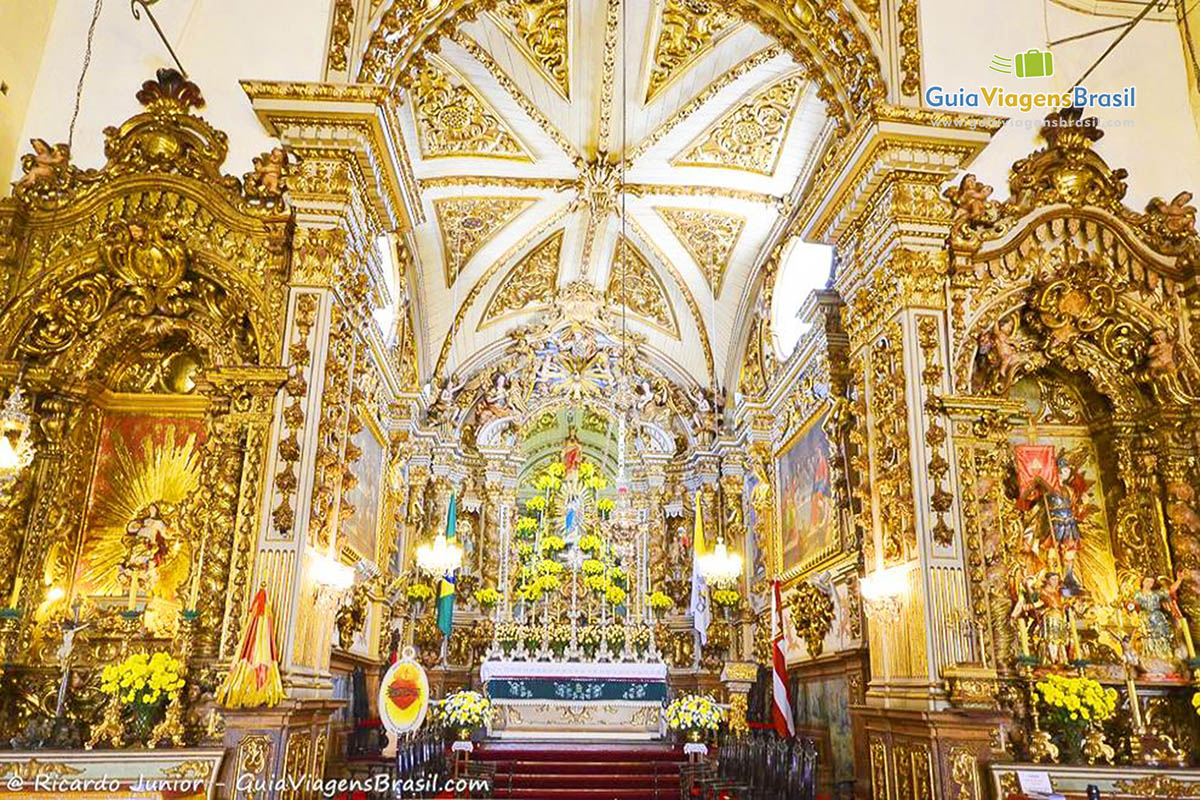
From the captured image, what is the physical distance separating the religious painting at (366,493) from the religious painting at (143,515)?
6.57ft

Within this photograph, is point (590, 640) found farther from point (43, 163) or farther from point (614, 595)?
point (43, 163)

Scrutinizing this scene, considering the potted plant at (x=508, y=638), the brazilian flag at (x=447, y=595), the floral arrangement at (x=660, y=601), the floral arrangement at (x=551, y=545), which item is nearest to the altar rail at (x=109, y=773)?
the brazilian flag at (x=447, y=595)

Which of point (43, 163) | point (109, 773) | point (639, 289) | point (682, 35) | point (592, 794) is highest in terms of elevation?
point (682, 35)

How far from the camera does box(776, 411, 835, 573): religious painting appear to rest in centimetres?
1104

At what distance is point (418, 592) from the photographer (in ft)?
46.2

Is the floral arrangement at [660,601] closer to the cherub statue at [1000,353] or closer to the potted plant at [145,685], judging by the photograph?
the cherub statue at [1000,353]

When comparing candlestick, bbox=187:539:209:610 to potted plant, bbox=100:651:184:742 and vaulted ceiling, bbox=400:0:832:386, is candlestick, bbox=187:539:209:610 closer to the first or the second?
potted plant, bbox=100:651:184:742

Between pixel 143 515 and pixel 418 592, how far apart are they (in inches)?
243

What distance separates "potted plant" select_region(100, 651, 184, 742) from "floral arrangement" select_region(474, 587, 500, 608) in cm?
851

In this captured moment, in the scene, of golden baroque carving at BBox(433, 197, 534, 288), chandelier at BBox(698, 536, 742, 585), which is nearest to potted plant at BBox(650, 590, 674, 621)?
chandelier at BBox(698, 536, 742, 585)

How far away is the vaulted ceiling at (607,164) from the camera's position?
11.4 metres

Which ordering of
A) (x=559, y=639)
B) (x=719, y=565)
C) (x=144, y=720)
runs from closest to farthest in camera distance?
(x=144, y=720), (x=719, y=565), (x=559, y=639)

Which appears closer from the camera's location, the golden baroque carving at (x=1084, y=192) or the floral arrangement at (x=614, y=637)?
the golden baroque carving at (x=1084, y=192)

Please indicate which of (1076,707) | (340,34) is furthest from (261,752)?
(340,34)
